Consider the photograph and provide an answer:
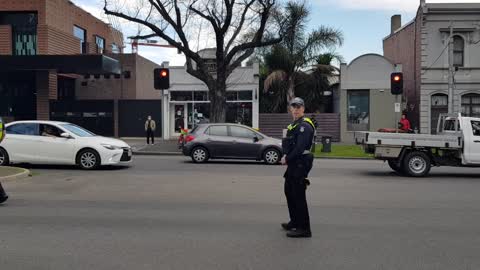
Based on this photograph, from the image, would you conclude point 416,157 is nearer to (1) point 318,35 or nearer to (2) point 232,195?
(2) point 232,195

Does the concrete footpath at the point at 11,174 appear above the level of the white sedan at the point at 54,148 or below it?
below

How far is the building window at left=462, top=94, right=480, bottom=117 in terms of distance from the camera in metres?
28.5

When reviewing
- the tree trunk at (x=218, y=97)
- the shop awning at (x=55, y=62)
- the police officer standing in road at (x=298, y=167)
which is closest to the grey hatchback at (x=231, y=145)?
the tree trunk at (x=218, y=97)

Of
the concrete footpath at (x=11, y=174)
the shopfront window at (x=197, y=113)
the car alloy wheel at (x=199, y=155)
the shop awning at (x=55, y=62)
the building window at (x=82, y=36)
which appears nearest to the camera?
the concrete footpath at (x=11, y=174)

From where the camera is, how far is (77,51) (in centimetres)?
3475

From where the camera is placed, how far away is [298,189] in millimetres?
6703

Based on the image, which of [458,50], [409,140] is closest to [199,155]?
[409,140]

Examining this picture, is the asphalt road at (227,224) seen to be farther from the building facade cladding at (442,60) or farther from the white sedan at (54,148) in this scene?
the building facade cladding at (442,60)

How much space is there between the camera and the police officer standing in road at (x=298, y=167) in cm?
668

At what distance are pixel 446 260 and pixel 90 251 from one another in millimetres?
3964

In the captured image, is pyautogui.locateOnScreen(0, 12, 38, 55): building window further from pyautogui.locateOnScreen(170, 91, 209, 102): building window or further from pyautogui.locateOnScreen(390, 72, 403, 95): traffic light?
pyautogui.locateOnScreen(390, 72, 403, 95): traffic light

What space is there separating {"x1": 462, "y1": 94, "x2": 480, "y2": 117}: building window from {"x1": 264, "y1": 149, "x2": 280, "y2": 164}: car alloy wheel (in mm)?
15240

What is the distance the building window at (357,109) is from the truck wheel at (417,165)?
50.1 ft

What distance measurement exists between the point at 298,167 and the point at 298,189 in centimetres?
28
